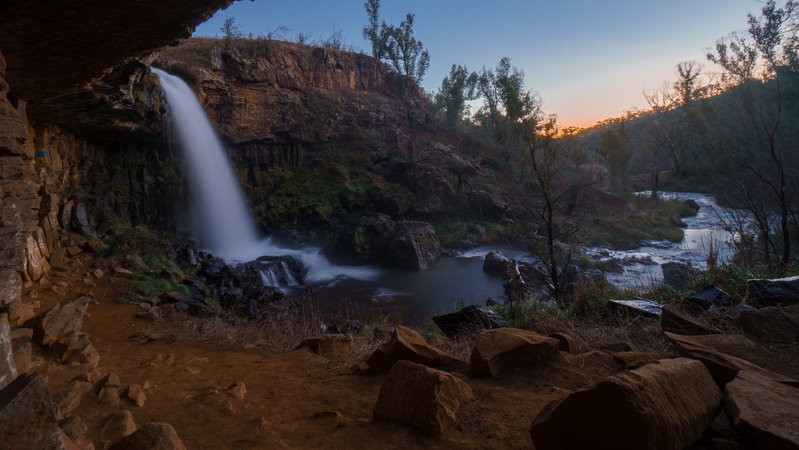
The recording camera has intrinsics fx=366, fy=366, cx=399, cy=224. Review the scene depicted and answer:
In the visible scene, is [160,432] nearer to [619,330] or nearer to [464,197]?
[619,330]

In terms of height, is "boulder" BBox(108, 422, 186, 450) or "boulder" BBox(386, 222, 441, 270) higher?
"boulder" BBox(108, 422, 186, 450)

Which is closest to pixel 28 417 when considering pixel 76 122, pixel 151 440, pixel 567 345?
pixel 151 440

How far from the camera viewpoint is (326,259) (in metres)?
13.6

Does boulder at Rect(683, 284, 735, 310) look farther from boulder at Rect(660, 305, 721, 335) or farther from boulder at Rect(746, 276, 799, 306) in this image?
boulder at Rect(660, 305, 721, 335)

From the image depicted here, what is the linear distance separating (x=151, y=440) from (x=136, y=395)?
1260 millimetres

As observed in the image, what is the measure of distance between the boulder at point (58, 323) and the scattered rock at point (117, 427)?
2051 mm

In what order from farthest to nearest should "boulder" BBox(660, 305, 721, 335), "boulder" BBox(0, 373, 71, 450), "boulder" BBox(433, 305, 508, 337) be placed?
"boulder" BBox(433, 305, 508, 337)
"boulder" BBox(660, 305, 721, 335)
"boulder" BBox(0, 373, 71, 450)

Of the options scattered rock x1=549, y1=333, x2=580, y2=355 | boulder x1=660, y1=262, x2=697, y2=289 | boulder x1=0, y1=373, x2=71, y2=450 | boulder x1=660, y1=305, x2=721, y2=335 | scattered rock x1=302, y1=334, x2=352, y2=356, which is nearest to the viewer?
boulder x1=0, y1=373, x2=71, y2=450

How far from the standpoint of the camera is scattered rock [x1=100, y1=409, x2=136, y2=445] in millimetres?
1983

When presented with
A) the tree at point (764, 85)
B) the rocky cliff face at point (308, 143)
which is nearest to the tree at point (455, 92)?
the rocky cliff face at point (308, 143)

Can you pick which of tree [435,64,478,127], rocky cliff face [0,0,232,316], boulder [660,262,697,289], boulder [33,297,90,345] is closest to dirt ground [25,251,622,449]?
→ boulder [33,297,90,345]

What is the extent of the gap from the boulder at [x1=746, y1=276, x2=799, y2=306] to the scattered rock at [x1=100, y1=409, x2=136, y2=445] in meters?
5.65

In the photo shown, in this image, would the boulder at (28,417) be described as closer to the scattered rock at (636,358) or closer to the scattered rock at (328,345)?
the scattered rock at (328,345)

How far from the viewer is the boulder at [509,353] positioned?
8.60 feet
